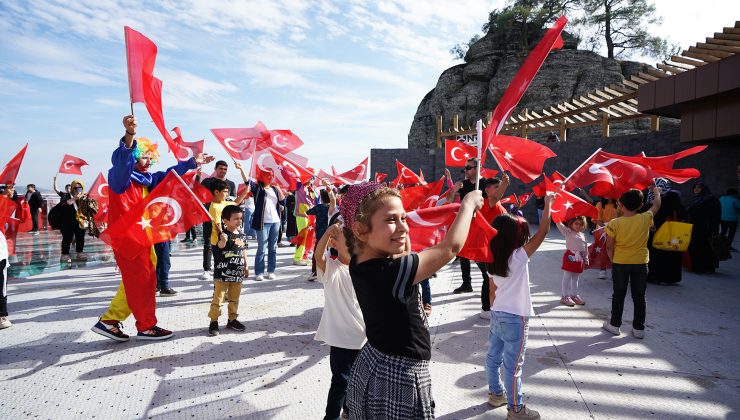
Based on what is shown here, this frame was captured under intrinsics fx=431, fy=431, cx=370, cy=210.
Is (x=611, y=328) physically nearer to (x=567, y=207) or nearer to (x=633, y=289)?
(x=633, y=289)

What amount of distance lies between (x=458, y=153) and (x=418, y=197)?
106 cm

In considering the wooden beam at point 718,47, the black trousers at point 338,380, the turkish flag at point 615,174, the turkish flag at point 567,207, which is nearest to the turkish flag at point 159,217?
the black trousers at point 338,380

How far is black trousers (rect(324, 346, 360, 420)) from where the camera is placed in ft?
8.84

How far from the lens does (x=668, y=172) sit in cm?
450

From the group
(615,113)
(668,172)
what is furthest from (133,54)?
(615,113)

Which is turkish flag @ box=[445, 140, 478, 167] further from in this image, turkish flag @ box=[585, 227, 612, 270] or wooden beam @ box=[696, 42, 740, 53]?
wooden beam @ box=[696, 42, 740, 53]

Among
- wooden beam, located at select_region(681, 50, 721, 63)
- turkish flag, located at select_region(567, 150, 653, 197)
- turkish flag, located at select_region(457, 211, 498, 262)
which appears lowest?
turkish flag, located at select_region(457, 211, 498, 262)

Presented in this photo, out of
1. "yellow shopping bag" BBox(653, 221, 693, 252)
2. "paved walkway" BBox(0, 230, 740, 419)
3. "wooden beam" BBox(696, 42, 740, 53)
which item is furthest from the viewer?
"wooden beam" BBox(696, 42, 740, 53)

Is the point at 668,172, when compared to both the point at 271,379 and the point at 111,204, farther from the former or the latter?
the point at 111,204

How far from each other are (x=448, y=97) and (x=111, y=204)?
35.3 metres

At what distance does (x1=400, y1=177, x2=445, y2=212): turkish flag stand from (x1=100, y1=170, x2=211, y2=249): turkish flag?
228 cm

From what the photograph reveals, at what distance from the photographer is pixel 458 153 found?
5.93m

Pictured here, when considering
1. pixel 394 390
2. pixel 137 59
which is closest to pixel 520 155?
pixel 394 390

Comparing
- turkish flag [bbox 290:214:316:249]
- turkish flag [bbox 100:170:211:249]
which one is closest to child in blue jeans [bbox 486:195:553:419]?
turkish flag [bbox 100:170:211:249]
